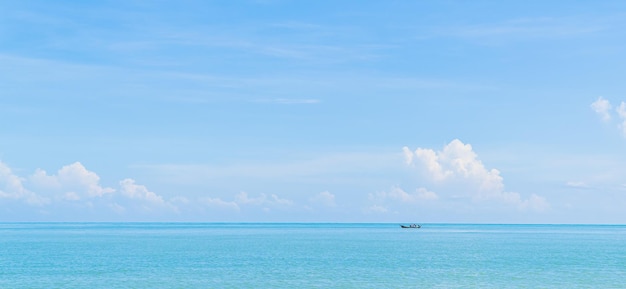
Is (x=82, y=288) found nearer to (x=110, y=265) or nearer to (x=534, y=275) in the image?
(x=110, y=265)

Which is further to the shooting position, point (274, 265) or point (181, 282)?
point (274, 265)

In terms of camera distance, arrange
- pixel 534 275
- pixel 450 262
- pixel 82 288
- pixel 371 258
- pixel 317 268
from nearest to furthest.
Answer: pixel 82 288 < pixel 534 275 < pixel 317 268 < pixel 450 262 < pixel 371 258

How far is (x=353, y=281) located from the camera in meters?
47.7

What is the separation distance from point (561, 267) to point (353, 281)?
22.1 metres

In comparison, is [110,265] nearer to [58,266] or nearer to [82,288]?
[58,266]

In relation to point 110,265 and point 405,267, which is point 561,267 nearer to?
point 405,267

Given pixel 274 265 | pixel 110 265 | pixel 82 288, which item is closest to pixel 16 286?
pixel 82 288

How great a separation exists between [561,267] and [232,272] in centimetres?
2812

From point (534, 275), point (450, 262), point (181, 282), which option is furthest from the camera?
point (450, 262)

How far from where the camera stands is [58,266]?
58.9 meters

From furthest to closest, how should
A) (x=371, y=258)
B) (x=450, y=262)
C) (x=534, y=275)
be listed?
(x=371, y=258) < (x=450, y=262) < (x=534, y=275)

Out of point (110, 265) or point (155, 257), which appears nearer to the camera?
point (110, 265)

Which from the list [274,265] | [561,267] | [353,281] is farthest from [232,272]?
[561,267]

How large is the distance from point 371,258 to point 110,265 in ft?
82.3
